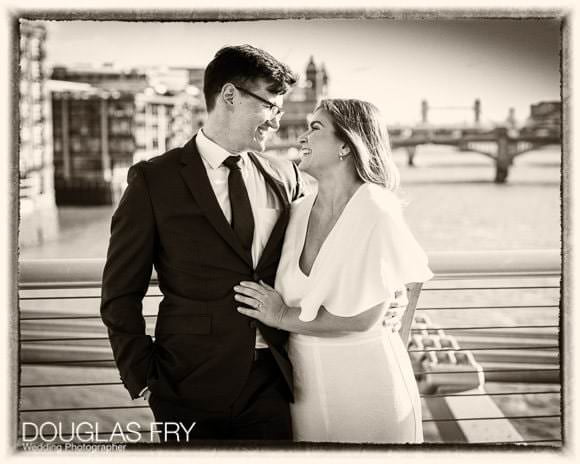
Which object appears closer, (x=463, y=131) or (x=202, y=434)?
(x=202, y=434)

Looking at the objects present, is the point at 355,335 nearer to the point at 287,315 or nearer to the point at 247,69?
the point at 287,315

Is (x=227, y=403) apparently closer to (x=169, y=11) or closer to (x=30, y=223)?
(x=30, y=223)

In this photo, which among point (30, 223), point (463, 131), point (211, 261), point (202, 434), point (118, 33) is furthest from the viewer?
point (463, 131)

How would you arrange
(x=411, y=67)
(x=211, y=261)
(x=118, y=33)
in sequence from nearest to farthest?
(x=211, y=261) → (x=118, y=33) → (x=411, y=67)

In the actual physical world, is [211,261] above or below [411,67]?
below

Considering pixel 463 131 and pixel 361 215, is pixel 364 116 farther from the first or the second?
pixel 463 131

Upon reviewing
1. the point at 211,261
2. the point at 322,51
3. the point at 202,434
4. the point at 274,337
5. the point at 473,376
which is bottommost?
the point at 473,376

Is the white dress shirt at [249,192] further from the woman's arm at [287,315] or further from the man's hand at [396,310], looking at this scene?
the man's hand at [396,310]

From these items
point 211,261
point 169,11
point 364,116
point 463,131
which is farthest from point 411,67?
point 463,131

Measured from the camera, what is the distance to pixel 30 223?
2.34 meters

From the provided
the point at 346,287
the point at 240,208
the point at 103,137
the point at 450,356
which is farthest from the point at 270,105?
the point at 103,137

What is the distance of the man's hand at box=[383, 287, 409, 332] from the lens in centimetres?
199

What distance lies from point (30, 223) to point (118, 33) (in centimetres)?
72

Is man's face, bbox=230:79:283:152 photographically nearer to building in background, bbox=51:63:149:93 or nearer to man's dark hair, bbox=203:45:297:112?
man's dark hair, bbox=203:45:297:112
